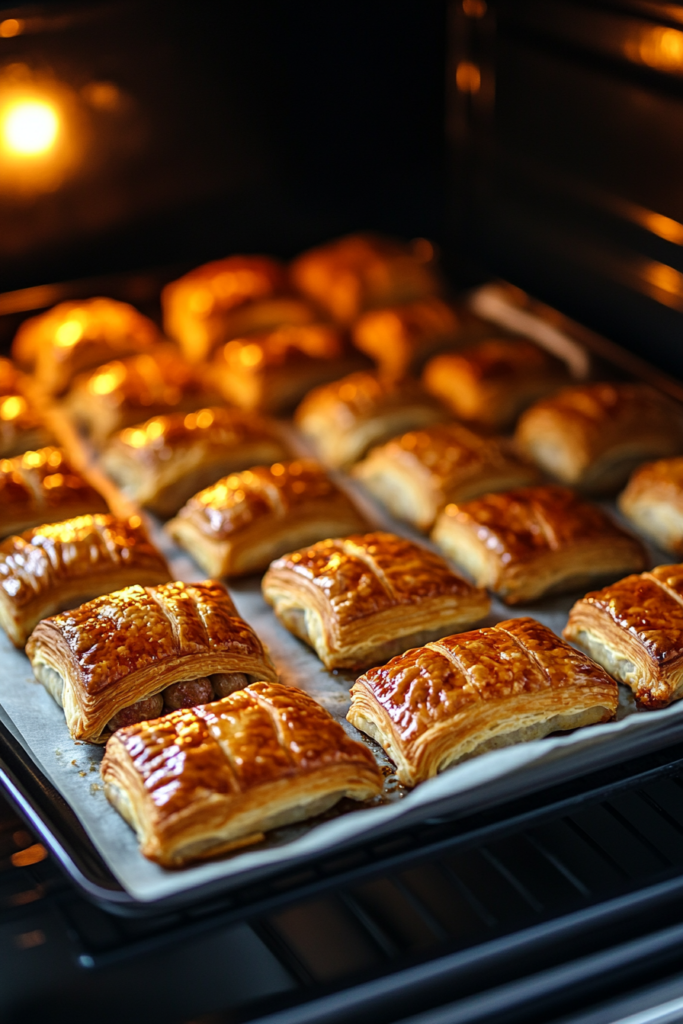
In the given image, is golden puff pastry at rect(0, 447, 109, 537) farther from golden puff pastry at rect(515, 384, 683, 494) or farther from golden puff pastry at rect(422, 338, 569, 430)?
golden puff pastry at rect(515, 384, 683, 494)

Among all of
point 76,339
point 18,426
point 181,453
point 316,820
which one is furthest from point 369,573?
point 76,339

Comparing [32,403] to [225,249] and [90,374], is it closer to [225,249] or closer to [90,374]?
[90,374]

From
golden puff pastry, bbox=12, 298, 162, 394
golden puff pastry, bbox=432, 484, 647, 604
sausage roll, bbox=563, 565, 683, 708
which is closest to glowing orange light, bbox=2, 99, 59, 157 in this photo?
golden puff pastry, bbox=12, 298, 162, 394

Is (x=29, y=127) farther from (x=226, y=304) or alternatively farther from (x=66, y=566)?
(x=66, y=566)

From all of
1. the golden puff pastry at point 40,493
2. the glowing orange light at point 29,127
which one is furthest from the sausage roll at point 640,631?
the glowing orange light at point 29,127

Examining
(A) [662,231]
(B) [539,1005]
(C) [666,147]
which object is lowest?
(B) [539,1005]

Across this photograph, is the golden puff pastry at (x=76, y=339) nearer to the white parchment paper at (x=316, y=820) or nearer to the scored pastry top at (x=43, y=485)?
the scored pastry top at (x=43, y=485)

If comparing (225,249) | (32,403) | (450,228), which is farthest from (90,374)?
(450,228)
